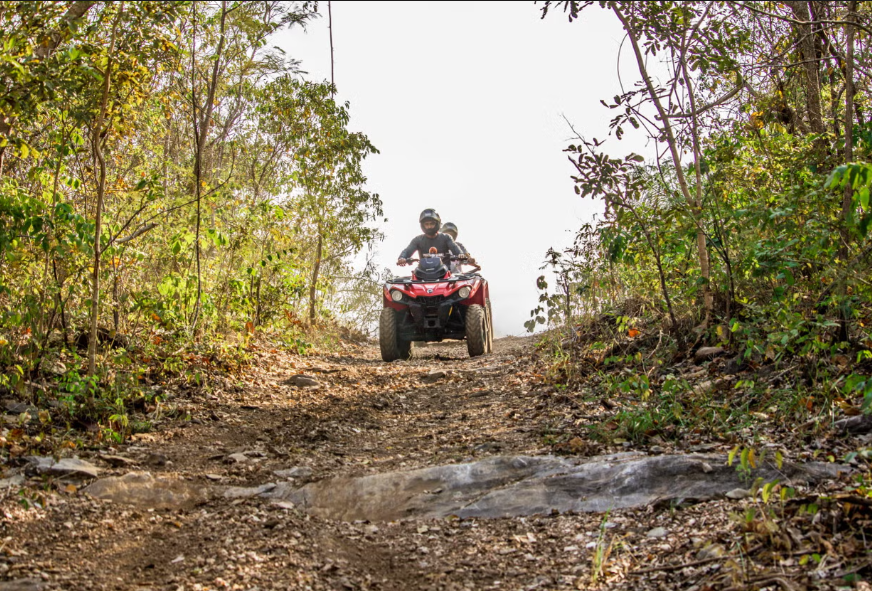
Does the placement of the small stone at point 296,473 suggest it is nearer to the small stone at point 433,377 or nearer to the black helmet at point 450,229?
the small stone at point 433,377

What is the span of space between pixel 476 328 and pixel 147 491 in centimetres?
625

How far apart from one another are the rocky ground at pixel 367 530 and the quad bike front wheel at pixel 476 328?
4.43 meters

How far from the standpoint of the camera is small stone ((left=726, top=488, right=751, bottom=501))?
9.37ft

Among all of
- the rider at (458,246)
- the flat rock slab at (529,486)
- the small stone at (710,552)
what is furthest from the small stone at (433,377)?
the small stone at (710,552)

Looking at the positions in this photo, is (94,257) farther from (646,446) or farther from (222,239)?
(646,446)

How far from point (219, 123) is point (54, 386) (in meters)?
8.80

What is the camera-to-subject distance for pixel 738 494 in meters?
2.88

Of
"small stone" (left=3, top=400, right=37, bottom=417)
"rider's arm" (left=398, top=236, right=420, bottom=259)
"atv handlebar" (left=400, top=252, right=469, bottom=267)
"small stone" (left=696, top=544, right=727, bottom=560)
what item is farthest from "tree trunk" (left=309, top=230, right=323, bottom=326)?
"small stone" (left=696, top=544, right=727, bottom=560)

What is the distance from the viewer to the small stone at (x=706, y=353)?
5.17 m

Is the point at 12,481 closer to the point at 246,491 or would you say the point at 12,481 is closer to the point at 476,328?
the point at 246,491

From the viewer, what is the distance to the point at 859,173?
8.09ft

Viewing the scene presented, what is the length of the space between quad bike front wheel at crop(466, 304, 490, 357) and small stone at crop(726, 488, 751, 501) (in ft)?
21.4

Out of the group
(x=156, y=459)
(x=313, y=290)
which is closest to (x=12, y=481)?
(x=156, y=459)

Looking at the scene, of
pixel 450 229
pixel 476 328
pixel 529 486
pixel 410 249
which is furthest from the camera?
pixel 450 229
